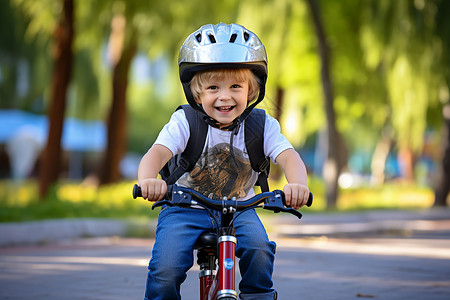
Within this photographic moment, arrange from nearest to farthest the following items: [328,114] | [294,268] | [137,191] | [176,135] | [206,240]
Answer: [137,191], [206,240], [176,135], [294,268], [328,114]

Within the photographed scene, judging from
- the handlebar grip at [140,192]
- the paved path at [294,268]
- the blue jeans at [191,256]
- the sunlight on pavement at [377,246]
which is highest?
the handlebar grip at [140,192]

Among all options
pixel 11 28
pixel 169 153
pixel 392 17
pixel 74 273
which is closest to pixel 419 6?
pixel 392 17

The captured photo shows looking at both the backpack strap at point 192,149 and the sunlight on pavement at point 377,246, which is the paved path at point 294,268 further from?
the backpack strap at point 192,149

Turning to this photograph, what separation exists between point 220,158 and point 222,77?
399mm

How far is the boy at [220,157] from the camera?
3.34 metres

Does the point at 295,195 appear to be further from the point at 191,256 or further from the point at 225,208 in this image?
the point at 191,256

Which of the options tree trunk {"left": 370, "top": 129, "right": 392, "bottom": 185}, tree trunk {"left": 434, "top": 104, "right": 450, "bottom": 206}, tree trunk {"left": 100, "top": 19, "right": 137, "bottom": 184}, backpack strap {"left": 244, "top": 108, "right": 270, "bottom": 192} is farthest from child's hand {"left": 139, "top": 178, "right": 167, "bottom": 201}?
tree trunk {"left": 370, "top": 129, "right": 392, "bottom": 185}

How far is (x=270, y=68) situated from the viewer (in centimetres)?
1798

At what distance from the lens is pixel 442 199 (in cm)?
1977

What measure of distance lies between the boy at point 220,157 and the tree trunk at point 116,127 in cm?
1602

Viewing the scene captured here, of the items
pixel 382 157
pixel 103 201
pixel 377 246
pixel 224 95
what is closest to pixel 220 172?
pixel 224 95

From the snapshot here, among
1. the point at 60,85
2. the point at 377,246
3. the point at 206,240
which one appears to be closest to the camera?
the point at 206,240

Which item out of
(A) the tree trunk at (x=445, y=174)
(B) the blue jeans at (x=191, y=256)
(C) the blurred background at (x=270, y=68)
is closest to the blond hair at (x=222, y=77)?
(B) the blue jeans at (x=191, y=256)

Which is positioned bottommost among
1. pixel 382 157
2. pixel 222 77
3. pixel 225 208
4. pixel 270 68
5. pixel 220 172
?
pixel 225 208
